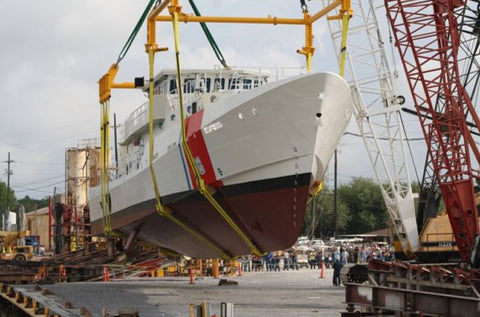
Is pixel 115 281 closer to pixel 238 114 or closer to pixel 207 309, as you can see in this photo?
pixel 238 114

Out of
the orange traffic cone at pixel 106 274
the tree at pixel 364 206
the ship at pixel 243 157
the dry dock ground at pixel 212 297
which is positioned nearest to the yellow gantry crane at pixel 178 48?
the ship at pixel 243 157

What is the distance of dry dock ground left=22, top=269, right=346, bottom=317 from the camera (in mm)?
19812

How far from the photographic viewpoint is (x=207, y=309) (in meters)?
13.0

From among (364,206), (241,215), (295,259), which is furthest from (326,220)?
(241,215)

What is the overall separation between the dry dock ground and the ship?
1.56m

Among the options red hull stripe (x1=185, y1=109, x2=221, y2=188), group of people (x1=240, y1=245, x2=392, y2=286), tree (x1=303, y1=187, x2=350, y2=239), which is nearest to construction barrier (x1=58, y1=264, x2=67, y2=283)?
group of people (x1=240, y1=245, x2=392, y2=286)

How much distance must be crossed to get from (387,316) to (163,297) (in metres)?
11.0

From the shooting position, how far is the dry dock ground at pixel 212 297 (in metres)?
19.8

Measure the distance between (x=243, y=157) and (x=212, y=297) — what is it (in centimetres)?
597

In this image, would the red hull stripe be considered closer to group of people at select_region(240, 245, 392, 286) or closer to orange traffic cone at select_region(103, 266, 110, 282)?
orange traffic cone at select_region(103, 266, 110, 282)

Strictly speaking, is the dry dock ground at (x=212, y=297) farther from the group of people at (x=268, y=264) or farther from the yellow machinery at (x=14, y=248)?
the yellow machinery at (x=14, y=248)

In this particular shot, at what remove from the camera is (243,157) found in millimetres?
19656

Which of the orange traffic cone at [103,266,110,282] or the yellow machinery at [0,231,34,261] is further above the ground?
the yellow machinery at [0,231,34,261]

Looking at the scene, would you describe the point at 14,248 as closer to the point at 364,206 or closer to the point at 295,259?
the point at 295,259
